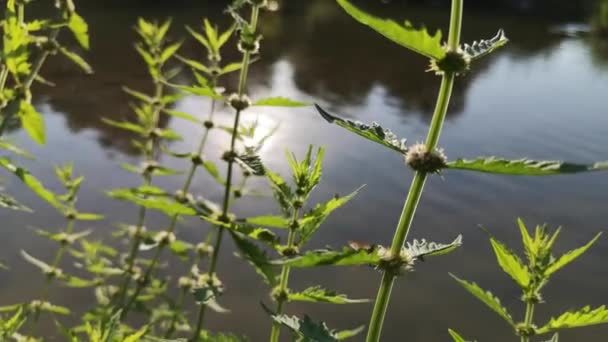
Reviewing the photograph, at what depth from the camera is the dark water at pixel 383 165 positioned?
5.26 metres

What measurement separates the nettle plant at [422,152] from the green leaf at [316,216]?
0.63ft

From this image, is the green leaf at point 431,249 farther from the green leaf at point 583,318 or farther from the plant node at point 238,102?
the plant node at point 238,102

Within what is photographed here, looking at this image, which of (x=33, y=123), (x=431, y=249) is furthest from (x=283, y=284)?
(x=33, y=123)

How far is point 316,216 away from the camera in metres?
1.25

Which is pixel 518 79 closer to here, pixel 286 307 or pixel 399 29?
pixel 286 307

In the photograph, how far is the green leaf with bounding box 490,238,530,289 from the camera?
1118 mm

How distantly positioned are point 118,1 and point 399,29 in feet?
57.1

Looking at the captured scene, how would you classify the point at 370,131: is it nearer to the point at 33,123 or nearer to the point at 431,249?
the point at 431,249

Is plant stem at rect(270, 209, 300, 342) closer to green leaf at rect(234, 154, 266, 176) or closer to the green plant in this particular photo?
green leaf at rect(234, 154, 266, 176)

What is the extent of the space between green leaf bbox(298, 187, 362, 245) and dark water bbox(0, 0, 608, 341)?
159 cm

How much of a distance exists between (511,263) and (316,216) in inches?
14.1

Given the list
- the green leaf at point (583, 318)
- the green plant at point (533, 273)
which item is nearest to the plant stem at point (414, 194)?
the green plant at point (533, 273)

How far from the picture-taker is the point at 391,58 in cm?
1402

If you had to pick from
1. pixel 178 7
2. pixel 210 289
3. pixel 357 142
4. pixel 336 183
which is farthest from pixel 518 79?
pixel 210 289
